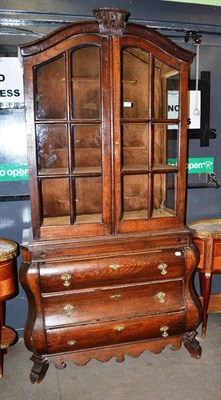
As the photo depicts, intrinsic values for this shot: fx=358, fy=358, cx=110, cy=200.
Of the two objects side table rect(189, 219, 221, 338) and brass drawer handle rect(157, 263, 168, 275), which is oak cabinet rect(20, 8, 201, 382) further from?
side table rect(189, 219, 221, 338)

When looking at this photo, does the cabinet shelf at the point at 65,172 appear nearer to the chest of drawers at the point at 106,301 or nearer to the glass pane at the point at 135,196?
the glass pane at the point at 135,196

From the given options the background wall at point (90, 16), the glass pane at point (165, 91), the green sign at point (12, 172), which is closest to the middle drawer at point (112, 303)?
the background wall at point (90, 16)

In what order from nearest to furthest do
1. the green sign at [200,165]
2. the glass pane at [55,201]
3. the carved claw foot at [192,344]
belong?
1. the glass pane at [55,201]
2. the carved claw foot at [192,344]
3. the green sign at [200,165]

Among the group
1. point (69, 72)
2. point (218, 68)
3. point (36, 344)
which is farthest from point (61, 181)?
point (218, 68)

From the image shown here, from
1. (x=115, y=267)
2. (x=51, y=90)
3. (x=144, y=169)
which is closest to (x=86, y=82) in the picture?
(x=51, y=90)

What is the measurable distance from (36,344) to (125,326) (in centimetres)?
58

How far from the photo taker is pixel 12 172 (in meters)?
2.73

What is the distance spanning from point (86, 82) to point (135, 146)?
52 centimetres

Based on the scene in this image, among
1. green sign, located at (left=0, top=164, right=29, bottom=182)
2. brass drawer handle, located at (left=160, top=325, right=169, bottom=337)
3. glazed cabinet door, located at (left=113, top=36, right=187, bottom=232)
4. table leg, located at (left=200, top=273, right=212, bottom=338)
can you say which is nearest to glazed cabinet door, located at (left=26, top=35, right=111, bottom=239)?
glazed cabinet door, located at (left=113, top=36, right=187, bottom=232)

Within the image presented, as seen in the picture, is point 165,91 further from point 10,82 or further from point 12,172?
point 12,172

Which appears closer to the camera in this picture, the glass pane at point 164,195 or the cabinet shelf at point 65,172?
the cabinet shelf at point 65,172

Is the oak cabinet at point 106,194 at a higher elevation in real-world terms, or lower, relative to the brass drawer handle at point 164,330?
higher

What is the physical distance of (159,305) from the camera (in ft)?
7.89

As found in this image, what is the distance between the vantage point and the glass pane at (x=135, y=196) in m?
2.37
